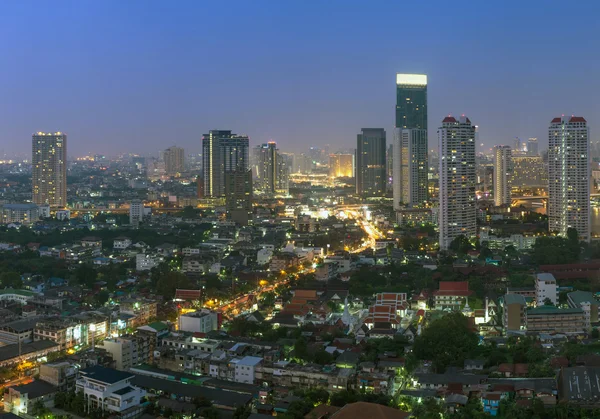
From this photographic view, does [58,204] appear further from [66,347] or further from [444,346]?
[444,346]

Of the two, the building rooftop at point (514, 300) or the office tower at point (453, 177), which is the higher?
the office tower at point (453, 177)

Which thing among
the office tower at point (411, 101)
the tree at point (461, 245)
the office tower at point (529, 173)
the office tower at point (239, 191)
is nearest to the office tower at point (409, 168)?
the office tower at point (411, 101)

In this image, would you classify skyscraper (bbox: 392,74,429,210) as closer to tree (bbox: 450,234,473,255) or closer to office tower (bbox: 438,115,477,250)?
office tower (bbox: 438,115,477,250)

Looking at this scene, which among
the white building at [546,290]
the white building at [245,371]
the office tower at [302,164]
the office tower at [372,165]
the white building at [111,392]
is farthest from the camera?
the office tower at [302,164]

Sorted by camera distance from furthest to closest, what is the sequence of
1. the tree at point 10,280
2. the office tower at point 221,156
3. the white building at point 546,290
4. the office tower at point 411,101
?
the office tower at point 411,101 → the office tower at point 221,156 → the tree at point 10,280 → the white building at point 546,290

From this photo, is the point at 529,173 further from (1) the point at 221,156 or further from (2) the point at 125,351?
(2) the point at 125,351

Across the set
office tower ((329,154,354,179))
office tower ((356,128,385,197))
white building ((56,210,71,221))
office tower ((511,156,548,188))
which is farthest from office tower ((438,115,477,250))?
office tower ((329,154,354,179))

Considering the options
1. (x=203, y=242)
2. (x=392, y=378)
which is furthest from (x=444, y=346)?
(x=203, y=242)

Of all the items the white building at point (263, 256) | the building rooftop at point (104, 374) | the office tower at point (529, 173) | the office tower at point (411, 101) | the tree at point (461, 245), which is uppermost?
the office tower at point (411, 101)

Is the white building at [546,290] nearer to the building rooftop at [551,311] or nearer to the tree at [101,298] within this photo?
the building rooftop at [551,311]
